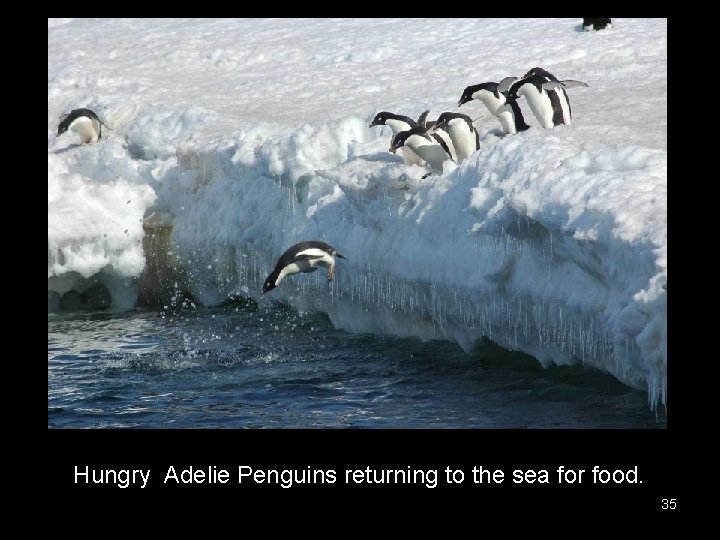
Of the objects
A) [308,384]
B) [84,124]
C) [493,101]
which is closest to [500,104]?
[493,101]

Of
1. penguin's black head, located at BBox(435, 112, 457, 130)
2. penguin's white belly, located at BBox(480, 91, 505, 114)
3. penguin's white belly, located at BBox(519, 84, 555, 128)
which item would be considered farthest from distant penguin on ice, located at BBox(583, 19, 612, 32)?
penguin's black head, located at BBox(435, 112, 457, 130)

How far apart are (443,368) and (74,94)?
9780mm

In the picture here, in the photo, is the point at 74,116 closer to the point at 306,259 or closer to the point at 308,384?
the point at 306,259

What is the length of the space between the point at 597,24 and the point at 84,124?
828 cm

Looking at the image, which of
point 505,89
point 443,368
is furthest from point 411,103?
point 443,368

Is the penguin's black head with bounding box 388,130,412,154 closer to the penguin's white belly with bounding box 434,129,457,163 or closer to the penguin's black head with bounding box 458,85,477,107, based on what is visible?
the penguin's white belly with bounding box 434,129,457,163

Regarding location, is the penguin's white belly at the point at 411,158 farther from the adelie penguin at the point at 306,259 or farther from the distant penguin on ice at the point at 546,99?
the adelie penguin at the point at 306,259

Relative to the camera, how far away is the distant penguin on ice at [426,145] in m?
11.6

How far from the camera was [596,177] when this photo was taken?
9.31 m

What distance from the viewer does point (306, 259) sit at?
11414 millimetres

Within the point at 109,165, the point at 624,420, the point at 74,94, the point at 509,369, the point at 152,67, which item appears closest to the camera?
the point at 624,420

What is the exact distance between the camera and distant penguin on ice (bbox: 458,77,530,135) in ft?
39.2

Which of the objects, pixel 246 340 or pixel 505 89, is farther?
pixel 505 89

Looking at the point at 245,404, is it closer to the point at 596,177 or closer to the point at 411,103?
the point at 596,177
